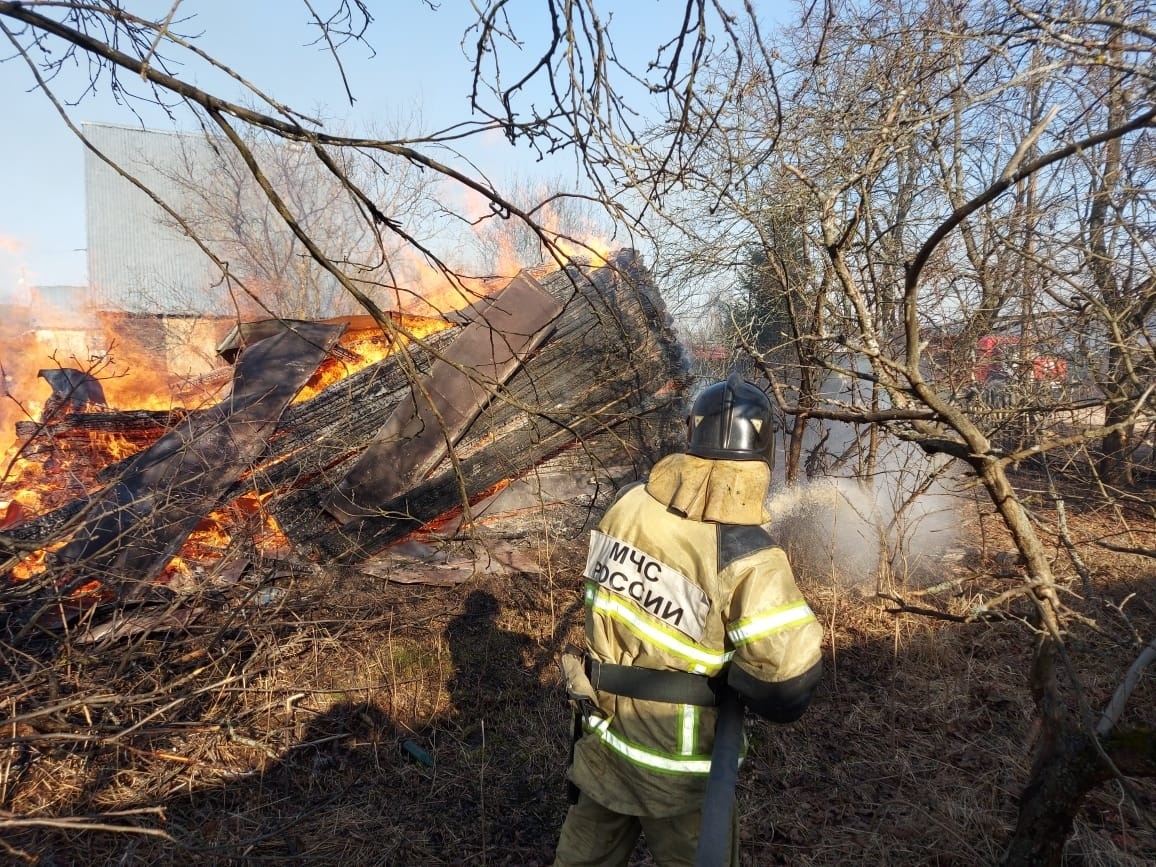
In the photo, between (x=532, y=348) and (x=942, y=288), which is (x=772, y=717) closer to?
(x=532, y=348)

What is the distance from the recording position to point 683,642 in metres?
2.23

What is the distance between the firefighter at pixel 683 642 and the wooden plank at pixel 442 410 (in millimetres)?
3880

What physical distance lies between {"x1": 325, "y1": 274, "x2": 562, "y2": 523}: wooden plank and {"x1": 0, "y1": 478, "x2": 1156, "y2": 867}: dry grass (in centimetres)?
90

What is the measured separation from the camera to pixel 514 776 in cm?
417

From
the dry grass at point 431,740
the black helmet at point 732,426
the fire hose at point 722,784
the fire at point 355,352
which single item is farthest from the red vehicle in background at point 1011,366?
the fire at point 355,352

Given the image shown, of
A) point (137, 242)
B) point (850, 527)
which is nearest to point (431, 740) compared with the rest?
point (850, 527)

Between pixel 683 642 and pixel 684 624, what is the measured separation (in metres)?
0.07

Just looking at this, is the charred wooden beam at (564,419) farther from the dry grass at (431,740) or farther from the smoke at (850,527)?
the smoke at (850,527)

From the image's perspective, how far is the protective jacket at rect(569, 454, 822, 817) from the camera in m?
2.04

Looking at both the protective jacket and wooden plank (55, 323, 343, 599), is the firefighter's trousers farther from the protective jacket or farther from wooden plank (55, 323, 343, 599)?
wooden plank (55, 323, 343, 599)

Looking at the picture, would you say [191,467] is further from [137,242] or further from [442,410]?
[137,242]

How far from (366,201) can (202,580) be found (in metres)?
3.72

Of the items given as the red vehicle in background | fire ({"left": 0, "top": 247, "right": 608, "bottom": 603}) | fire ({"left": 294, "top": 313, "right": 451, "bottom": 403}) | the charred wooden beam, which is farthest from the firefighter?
fire ({"left": 294, "top": 313, "right": 451, "bottom": 403})

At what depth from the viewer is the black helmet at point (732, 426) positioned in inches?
93.7
